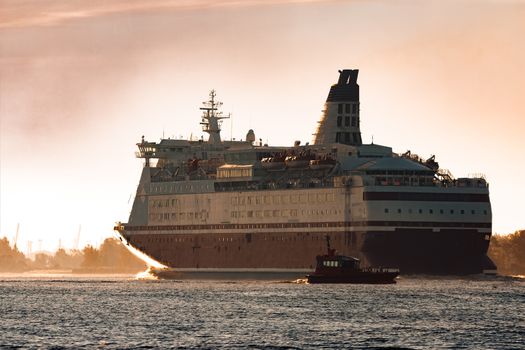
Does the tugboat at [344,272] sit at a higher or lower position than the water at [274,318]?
higher

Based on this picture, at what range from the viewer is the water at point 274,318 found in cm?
11950

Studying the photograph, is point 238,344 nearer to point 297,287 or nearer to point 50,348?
point 50,348

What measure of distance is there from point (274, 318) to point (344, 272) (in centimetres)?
5219

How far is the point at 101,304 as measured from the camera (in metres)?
161

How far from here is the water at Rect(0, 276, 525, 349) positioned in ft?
392

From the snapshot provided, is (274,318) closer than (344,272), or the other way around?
(274,318)

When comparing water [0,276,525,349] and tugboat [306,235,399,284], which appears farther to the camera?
tugboat [306,235,399,284]

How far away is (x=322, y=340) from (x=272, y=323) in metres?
13.6

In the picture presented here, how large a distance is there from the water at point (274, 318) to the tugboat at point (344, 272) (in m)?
1.63

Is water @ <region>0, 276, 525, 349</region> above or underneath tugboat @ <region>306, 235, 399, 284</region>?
underneath

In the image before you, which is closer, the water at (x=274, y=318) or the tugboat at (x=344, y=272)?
the water at (x=274, y=318)

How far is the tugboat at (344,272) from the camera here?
190125 millimetres

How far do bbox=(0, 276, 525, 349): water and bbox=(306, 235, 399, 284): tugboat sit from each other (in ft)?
5.35

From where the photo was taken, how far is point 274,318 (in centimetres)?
13862
